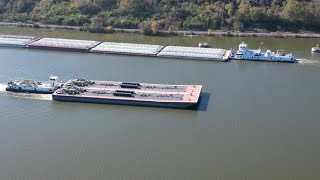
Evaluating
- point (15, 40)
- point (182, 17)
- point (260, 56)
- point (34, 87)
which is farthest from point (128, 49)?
point (182, 17)

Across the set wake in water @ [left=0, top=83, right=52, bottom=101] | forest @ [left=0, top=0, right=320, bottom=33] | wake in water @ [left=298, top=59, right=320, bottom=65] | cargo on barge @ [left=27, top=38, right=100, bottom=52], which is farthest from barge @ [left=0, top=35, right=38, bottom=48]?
wake in water @ [left=298, top=59, right=320, bottom=65]

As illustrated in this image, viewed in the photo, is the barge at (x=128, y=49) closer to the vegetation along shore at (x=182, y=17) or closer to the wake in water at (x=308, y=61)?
the vegetation along shore at (x=182, y=17)

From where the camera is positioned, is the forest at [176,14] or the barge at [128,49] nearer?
the barge at [128,49]

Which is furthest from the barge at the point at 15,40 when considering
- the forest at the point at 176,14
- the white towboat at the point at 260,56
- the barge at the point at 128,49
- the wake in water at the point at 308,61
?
the wake in water at the point at 308,61

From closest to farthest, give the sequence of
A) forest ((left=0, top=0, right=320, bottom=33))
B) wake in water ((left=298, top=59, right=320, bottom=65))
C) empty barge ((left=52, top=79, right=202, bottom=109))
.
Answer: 1. empty barge ((left=52, top=79, right=202, bottom=109))
2. wake in water ((left=298, top=59, right=320, bottom=65))
3. forest ((left=0, top=0, right=320, bottom=33))

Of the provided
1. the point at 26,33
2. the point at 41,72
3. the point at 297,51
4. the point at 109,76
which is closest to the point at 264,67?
the point at 297,51

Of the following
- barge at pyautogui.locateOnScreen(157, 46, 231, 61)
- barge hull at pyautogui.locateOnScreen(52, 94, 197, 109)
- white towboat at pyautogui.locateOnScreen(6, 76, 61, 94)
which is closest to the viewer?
barge hull at pyautogui.locateOnScreen(52, 94, 197, 109)

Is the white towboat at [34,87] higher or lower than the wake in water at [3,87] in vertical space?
higher

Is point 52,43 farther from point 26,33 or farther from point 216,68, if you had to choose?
point 216,68

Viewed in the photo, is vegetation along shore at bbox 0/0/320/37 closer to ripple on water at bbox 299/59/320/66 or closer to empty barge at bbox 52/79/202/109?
ripple on water at bbox 299/59/320/66
